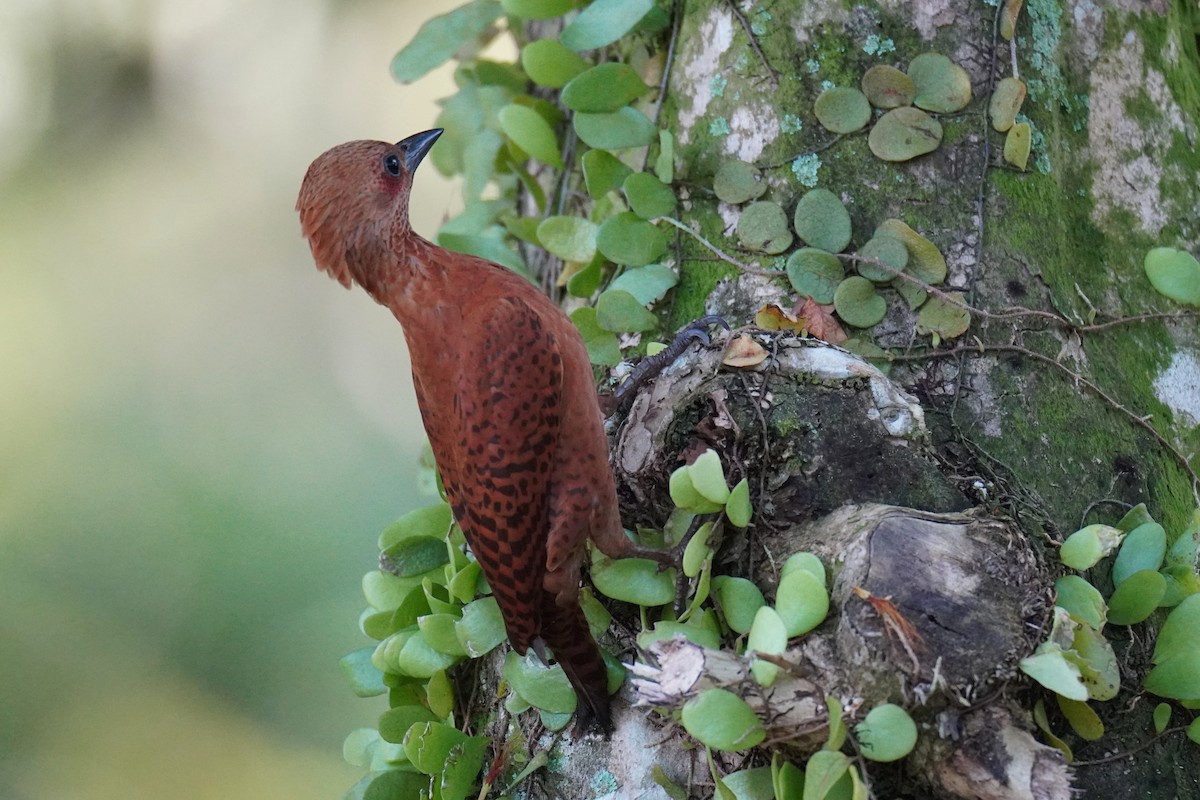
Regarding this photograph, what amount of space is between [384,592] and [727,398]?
93 centimetres

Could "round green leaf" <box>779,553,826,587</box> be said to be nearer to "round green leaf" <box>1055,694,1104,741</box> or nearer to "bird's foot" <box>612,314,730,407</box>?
"round green leaf" <box>1055,694,1104,741</box>

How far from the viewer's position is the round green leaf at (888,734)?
52.5 inches

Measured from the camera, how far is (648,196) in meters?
2.18

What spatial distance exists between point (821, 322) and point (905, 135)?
1.43 feet

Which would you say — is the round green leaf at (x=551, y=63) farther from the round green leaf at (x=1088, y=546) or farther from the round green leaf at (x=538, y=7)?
the round green leaf at (x=1088, y=546)

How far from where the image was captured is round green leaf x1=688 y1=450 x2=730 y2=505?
1588 mm

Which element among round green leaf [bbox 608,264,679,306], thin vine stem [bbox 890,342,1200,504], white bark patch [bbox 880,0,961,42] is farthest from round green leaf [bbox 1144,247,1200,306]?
round green leaf [bbox 608,264,679,306]

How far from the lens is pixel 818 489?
5.60 ft

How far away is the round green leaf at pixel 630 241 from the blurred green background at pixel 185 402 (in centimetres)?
286

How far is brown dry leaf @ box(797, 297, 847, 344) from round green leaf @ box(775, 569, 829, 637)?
0.65 meters

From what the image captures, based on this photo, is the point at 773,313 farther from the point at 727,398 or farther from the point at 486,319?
the point at 486,319

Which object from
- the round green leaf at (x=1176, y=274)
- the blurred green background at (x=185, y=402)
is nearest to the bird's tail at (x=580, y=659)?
the round green leaf at (x=1176, y=274)

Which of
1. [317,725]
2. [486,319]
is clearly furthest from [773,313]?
[317,725]

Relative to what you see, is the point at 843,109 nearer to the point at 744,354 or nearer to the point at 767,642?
the point at 744,354
